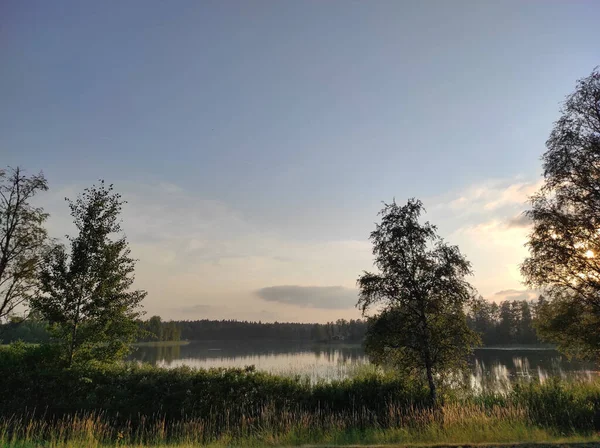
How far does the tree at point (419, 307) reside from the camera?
15.7m

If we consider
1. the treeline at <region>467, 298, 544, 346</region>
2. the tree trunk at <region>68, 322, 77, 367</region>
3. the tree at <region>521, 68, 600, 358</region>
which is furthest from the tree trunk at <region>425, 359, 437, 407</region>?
the treeline at <region>467, 298, 544, 346</region>

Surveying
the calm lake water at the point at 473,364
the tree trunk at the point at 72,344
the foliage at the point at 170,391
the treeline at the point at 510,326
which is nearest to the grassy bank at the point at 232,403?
the foliage at the point at 170,391

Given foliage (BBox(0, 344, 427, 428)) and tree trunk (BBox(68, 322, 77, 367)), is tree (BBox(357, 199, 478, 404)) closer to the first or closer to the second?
foliage (BBox(0, 344, 427, 428))

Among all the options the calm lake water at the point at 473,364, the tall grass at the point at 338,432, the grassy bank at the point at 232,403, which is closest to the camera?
the tall grass at the point at 338,432

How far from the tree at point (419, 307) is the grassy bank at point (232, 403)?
1.60 metres

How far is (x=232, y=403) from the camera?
15602 millimetres

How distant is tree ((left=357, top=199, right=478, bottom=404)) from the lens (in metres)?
15.7

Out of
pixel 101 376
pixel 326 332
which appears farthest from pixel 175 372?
pixel 326 332

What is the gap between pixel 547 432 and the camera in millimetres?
10844

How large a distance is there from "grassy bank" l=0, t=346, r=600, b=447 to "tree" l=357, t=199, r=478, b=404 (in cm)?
160

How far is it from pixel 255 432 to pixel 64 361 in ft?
36.7

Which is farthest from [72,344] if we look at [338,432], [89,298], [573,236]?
Result: [573,236]

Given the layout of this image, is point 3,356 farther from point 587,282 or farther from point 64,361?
point 587,282

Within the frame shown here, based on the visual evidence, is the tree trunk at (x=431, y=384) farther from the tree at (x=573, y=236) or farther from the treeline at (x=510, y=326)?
the treeline at (x=510, y=326)
